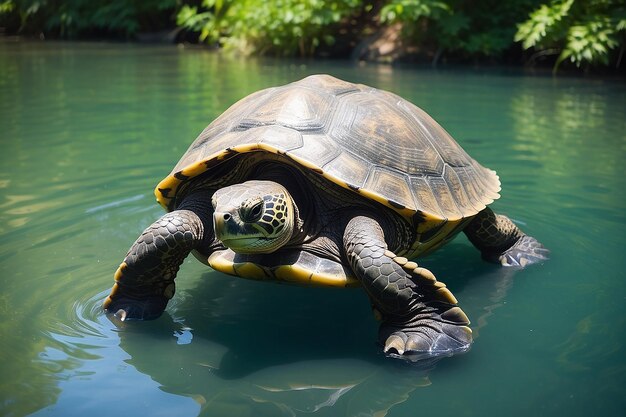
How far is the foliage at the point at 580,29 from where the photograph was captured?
12.5m

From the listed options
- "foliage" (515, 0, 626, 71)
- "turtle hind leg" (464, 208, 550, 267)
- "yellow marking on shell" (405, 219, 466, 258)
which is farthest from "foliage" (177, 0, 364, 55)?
"yellow marking on shell" (405, 219, 466, 258)

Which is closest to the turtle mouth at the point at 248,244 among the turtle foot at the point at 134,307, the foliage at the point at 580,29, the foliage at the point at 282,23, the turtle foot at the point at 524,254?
the turtle foot at the point at 134,307

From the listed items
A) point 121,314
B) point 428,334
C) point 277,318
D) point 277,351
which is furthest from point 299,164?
point 121,314

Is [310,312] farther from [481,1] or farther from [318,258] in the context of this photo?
[481,1]

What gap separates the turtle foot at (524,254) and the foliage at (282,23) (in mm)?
12867

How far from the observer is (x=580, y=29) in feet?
41.8

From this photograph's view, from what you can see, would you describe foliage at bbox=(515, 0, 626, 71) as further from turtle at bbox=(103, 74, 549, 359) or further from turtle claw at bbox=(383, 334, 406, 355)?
turtle claw at bbox=(383, 334, 406, 355)

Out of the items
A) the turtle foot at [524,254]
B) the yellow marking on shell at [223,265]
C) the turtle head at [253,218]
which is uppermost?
the turtle head at [253,218]

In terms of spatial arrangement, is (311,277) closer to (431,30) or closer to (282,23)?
(431,30)

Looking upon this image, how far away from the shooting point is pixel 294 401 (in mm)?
2426

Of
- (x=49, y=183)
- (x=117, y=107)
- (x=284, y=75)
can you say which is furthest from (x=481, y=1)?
(x=49, y=183)

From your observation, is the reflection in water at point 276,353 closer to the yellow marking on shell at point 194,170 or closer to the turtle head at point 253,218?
the turtle head at point 253,218

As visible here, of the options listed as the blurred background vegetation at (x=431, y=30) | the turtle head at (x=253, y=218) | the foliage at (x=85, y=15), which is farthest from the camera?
the foliage at (x=85, y=15)

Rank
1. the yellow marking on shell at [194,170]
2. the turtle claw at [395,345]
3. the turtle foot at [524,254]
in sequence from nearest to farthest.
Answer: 1. the turtle claw at [395,345]
2. the yellow marking on shell at [194,170]
3. the turtle foot at [524,254]
